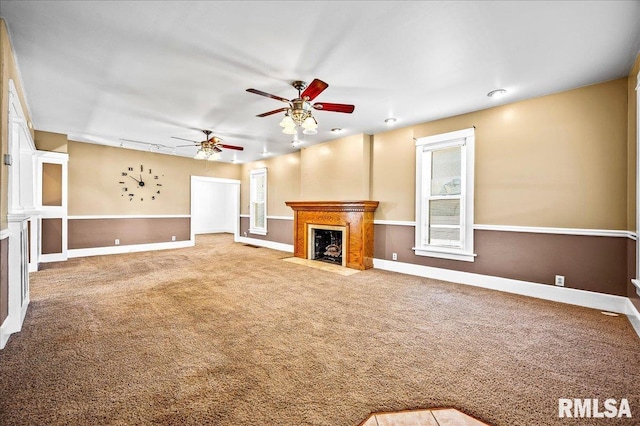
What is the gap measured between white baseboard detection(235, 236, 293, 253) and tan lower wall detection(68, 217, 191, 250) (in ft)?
5.22

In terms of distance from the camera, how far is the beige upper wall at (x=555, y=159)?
3258 millimetres

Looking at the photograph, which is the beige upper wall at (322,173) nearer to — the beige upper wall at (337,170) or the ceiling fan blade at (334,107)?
the beige upper wall at (337,170)

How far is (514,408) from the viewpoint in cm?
162

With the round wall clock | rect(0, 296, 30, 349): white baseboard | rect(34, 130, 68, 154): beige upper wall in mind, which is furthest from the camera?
the round wall clock

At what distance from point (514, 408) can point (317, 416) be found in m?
1.12

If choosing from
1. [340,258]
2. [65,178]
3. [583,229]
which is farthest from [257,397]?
[65,178]

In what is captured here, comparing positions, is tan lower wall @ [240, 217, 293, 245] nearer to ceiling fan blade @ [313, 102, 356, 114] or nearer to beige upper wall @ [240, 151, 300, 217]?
beige upper wall @ [240, 151, 300, 217]

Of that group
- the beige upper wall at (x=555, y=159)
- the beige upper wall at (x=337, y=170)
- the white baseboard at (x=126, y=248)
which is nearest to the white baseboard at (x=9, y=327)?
the white baseboard at (x=126, y=248)

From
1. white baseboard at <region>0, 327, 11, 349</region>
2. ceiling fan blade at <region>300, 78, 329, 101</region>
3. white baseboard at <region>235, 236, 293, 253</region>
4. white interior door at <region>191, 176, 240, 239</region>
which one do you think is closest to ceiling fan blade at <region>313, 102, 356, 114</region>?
ceiling fan blade at <region>300, 78, 329, 101</region>

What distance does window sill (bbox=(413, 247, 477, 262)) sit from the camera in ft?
14.2

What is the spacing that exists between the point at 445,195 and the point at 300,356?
3.56 m

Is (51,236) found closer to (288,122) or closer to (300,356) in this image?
(288,122)

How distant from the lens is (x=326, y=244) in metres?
6.44

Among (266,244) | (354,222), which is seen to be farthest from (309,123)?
(266,244)
